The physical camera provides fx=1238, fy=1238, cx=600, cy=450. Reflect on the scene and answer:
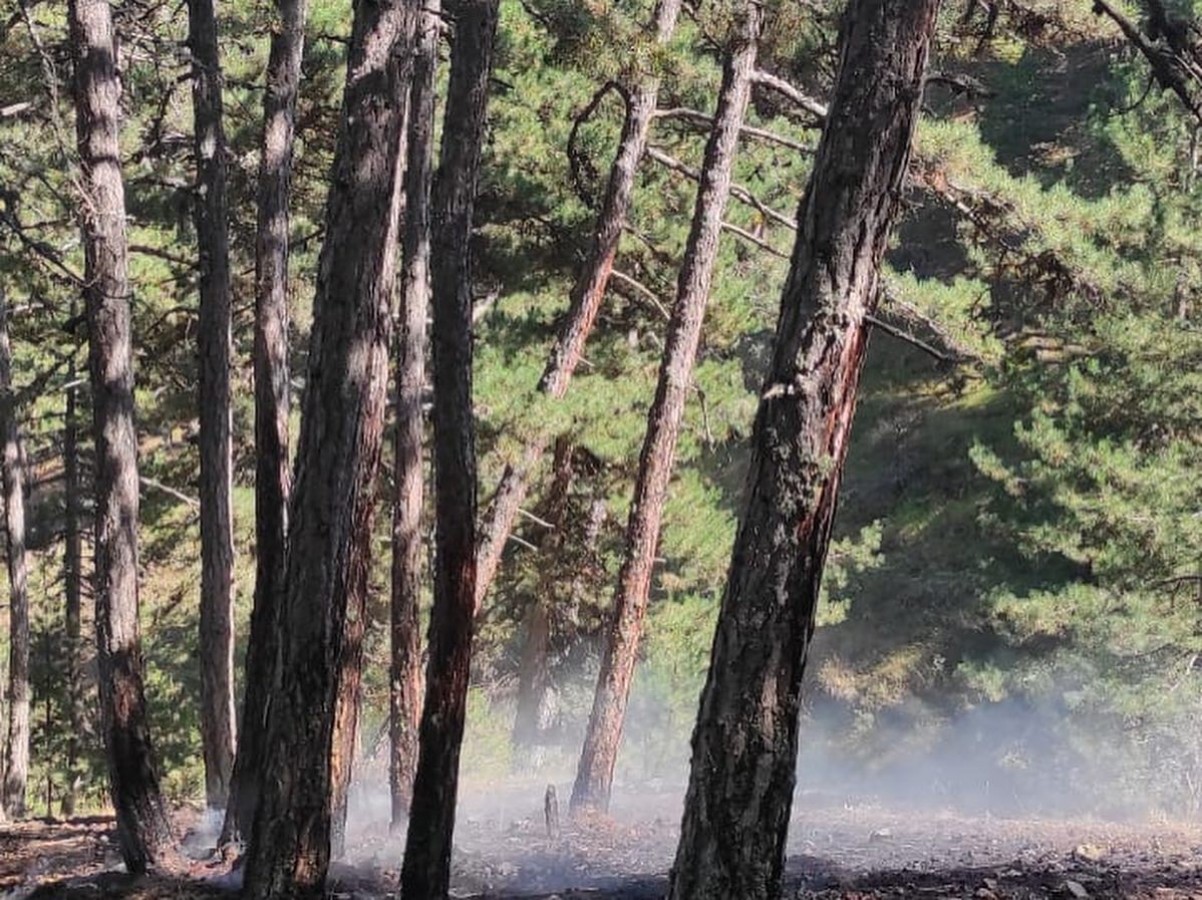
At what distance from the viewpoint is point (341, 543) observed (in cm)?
605

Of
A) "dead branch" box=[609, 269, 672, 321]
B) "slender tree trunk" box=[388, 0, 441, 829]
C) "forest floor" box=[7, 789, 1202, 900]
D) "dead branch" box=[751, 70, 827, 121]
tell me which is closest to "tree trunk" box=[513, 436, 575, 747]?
"dead branch" box=[609, 269, 672, 321]

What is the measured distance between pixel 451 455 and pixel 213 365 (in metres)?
3.73

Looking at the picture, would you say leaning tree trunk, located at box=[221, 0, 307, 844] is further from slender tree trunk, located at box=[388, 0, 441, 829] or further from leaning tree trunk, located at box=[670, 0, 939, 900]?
leaning tree trunk, located at box=[670, 0, 939, 900]

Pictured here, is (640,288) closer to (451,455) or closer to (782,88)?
(782,88)

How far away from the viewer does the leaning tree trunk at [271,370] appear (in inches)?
329

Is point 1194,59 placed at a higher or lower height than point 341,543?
higher

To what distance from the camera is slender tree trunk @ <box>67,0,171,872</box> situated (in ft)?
24.9

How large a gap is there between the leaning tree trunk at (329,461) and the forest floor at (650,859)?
109 centimetres

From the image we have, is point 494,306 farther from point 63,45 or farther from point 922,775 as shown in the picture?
point 922,775

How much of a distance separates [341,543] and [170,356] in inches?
441

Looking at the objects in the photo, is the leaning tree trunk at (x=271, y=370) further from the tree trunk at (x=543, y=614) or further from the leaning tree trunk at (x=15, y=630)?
the leaning tree trunk at (x=15, y=630)

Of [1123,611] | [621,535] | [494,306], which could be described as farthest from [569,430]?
[1123,611]

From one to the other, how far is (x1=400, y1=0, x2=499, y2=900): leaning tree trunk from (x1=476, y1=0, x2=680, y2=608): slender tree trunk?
15.3 ft

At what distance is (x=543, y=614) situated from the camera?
19.5 meters
